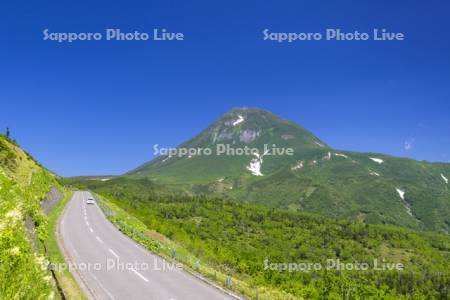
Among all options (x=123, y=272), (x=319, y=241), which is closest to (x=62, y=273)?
(x=123, y=272)

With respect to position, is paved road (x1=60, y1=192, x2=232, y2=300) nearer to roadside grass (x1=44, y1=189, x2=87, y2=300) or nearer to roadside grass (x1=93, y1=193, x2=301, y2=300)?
roadside grass (x1=44, y1=189, x2=87, y2=300)

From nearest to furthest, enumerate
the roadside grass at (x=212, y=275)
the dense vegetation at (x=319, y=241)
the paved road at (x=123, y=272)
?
the paved road at (x=123, y=272) < the roadside grass at (x=212, y=275) < the dense vegetation at (x=319, y=241)

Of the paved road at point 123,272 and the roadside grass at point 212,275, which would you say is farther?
the roadside grass at point 212,275

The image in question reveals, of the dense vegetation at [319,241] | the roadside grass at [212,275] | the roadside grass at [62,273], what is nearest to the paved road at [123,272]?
the roadside grass at [62,273]

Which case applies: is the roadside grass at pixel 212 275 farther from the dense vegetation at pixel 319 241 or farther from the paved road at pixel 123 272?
the dense vegetation at pixel 319 241

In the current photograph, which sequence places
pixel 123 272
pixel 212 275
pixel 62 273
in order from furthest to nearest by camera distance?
pixel 212 275 → pixel 123 272 → pixel 62 273

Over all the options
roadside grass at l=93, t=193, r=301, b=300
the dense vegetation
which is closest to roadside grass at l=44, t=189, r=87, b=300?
roadside grass at l=93, t=193, r=301, b=300

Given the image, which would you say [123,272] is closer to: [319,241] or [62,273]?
[62,273]

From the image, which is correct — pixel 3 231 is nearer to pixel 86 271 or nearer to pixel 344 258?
pixel 86 271

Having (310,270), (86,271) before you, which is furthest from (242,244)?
(86,271)
